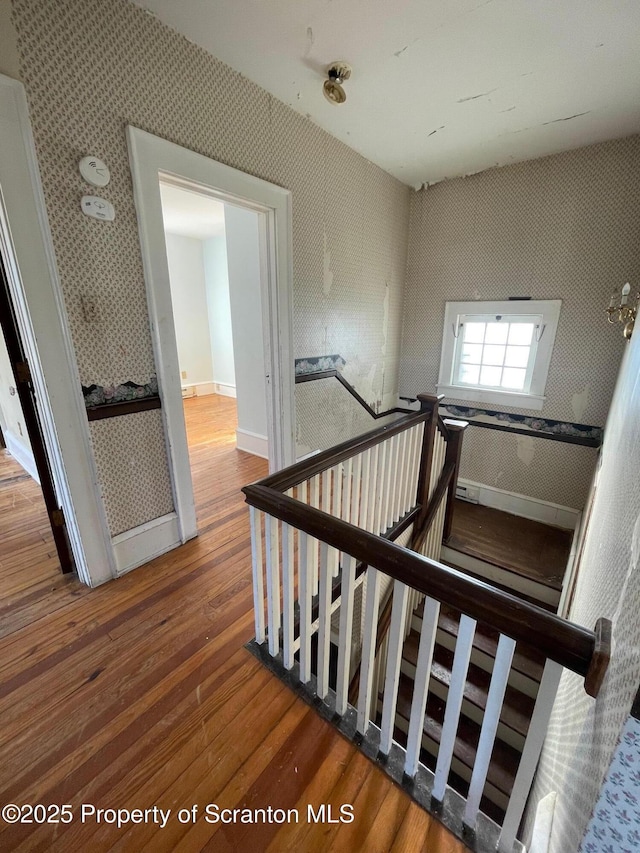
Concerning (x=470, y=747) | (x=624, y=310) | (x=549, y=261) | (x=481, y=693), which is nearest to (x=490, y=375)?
(x=549, y=261)

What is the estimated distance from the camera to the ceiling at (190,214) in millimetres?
3586

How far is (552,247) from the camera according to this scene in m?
2.86

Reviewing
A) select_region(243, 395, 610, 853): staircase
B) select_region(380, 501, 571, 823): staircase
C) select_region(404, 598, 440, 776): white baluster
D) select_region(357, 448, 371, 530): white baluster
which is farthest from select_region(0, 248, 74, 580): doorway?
select_region(380, 501, 571, 823): staircase

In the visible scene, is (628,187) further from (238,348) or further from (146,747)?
(146,747)

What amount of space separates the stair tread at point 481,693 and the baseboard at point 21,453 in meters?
3.46

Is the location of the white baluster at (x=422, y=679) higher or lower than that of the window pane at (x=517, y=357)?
lower

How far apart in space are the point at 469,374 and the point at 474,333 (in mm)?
405

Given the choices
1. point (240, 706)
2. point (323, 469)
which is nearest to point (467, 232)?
point (323, 469)

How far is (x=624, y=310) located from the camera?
95.1 inches

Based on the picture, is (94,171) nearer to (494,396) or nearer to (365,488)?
(365,488)

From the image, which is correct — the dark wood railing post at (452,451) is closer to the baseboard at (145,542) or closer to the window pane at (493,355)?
the window pane at (493,355)

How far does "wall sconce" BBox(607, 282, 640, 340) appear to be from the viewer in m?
2.17

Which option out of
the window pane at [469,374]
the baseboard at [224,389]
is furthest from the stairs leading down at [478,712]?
the baseboard at [224,389]

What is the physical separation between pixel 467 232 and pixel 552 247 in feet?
2.39
